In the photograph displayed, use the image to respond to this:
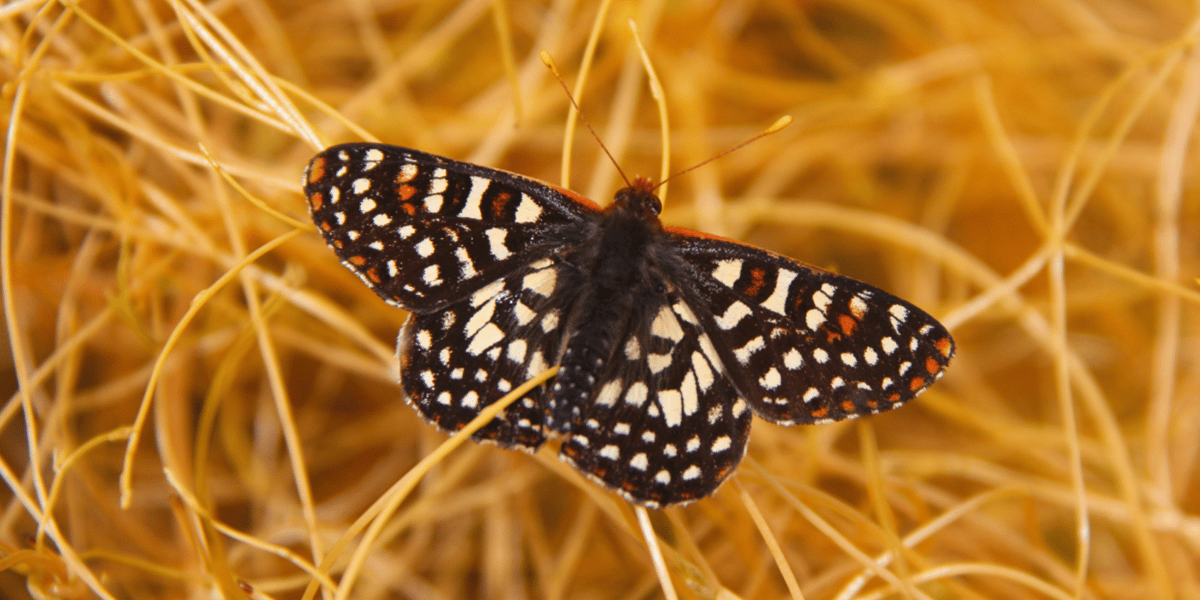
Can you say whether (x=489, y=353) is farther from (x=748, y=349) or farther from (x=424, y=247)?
(x=748, y=349)

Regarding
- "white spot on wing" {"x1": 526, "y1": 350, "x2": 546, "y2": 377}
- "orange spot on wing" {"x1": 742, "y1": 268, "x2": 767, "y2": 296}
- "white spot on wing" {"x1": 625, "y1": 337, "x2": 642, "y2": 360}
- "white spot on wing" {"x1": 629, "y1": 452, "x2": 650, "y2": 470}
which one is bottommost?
"white spot on wing" {"x1": 629, "y1": 452, "x2": 650, "y2": 470}

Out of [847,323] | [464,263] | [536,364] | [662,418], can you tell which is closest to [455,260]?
[464,263]

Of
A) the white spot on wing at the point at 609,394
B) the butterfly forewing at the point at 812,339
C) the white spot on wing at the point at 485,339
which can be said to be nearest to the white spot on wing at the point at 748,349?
the butterfly forewing at the point at 812,339

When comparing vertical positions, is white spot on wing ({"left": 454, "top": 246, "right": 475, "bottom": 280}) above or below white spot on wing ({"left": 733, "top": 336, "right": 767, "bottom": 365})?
above

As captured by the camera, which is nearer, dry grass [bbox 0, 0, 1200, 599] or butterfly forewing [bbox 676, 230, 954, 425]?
butterfly forewing [bbox 676, 230, 954, 425]

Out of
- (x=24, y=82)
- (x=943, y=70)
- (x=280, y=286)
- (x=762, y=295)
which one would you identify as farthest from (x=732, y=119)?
(x=24, y=82)

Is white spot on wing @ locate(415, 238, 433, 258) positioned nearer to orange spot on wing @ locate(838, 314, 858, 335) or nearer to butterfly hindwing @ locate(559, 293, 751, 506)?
butterfly hindwing @ locate(559, 293, 751, 506)

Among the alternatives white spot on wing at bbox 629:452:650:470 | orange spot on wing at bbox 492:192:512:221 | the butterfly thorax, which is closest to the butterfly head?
the butterfly thorax
